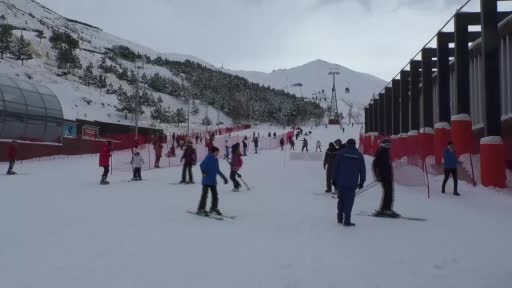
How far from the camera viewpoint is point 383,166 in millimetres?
9742

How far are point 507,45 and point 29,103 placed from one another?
27836 mm

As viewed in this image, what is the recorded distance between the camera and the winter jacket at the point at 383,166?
9.70 meters

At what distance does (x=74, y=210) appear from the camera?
10359mm

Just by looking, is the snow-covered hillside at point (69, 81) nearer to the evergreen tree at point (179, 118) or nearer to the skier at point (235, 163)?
the evergreen tree at point (179, 118)

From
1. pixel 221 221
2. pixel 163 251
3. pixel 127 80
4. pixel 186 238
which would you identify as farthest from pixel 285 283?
pixel 127 80

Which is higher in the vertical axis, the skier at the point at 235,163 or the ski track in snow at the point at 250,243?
the skier at the point at 235,163

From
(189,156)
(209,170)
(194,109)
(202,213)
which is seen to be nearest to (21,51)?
(194,109)

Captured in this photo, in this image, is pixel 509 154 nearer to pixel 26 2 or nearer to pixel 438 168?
pixel 438 168

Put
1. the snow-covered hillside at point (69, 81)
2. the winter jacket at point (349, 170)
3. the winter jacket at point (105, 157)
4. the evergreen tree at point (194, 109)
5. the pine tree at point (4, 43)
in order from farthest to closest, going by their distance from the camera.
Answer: the evergreen tree at point (194, 109), the pine tree at point (4, 43), the snow-covered hillside at point (69, 81), the winter jacket at point (105, 157), the winter jacket at point (349, 170)

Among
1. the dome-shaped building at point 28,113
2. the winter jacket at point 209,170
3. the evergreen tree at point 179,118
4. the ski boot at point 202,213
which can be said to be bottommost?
the ski boot at point 202,213

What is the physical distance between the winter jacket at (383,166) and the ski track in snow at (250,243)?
0.91 meters

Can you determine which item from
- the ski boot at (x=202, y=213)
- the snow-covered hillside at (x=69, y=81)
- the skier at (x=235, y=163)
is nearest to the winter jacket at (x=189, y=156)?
the skier at (x=235, y=163)

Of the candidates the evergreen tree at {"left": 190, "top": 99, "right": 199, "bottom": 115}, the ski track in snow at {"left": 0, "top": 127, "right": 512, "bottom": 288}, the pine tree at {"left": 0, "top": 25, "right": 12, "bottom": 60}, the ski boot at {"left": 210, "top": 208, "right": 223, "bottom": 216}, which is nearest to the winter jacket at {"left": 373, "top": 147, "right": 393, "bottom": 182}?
the ski track in snow at {"left": 0, "top": 127, "right": 512, "bottom": 288}

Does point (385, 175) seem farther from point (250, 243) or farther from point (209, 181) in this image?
point (250, 243)
